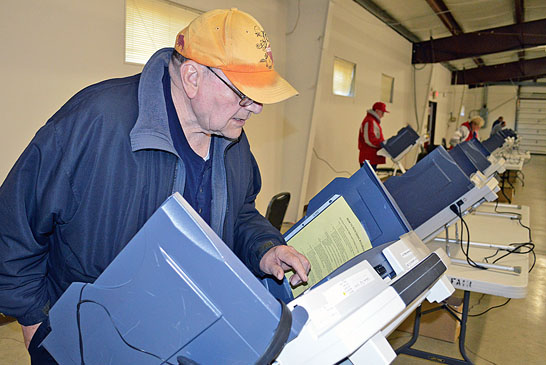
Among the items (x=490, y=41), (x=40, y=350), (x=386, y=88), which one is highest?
(x=490, y=41)

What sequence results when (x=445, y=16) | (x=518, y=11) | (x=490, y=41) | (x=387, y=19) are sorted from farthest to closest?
(x=490, y=41), (x=387, y=19), (x=445, y=16), (x=518, y=11)

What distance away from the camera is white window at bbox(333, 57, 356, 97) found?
21.7 ft

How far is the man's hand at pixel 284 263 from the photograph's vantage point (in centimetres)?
98

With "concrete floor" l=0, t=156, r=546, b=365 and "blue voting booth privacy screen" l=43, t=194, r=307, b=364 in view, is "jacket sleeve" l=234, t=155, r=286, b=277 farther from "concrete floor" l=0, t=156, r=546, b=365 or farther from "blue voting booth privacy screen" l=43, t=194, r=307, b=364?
"concrete floor" l=0, t=156, r=546, b=365

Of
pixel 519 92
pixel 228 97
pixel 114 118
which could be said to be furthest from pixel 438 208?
pixel 519 92

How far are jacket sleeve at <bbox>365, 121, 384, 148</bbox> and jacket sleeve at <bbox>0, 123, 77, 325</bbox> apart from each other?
5105 millimetres

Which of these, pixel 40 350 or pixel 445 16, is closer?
pixel 40 350

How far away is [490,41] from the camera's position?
861 centimetres

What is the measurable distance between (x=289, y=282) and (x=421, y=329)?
204 centimetres

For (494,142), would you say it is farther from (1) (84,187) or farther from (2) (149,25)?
(1) (84,187)

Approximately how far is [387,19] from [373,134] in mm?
3546

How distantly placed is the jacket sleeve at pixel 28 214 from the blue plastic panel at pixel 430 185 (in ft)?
4.07

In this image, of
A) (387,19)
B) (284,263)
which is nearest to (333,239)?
(284,263)

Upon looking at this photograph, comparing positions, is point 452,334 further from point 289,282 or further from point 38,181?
point 38,181
